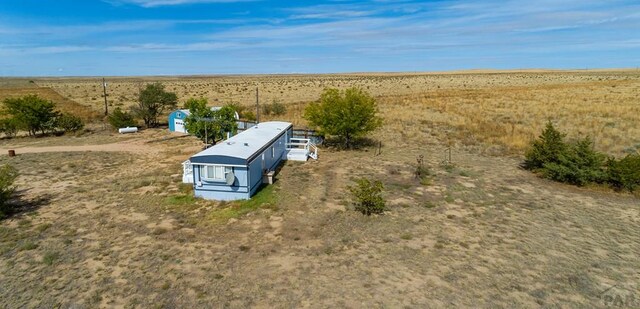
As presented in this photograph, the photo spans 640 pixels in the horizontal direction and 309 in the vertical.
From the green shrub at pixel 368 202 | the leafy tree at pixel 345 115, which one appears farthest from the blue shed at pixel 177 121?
the green shrub at pixel 368 202

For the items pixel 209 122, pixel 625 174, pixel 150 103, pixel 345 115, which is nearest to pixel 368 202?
pixel 345 115

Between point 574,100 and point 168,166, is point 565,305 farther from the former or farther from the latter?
point 574,100

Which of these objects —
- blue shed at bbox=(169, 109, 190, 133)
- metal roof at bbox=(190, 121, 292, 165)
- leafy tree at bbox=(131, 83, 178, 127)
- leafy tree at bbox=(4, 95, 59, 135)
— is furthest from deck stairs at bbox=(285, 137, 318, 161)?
leafy tree at bbox=(4, 95, 59, 135)

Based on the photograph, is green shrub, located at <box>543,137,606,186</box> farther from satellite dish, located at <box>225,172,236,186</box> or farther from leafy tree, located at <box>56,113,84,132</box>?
leafy tree, located at <box>56,113,84,132</box>

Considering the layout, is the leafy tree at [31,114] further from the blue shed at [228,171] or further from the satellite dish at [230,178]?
the satellite dish at [230,178]

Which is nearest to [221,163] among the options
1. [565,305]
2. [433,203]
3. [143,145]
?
[433,203]

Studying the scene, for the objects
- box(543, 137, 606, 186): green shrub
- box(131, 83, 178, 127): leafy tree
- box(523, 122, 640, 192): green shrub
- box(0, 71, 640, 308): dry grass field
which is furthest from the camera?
box(131, 83, 178, 127): leafy tree

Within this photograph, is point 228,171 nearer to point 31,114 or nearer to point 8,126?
point 31,114

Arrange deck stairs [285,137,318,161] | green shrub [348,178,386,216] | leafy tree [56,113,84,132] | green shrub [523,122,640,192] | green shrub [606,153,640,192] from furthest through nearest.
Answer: leafy tree [56,113,84,132], deck stairs [285,137,318,161], green shrub [523,122,640,192], green shrub [606,153,640,192], green shrub [348,178,386,216]
